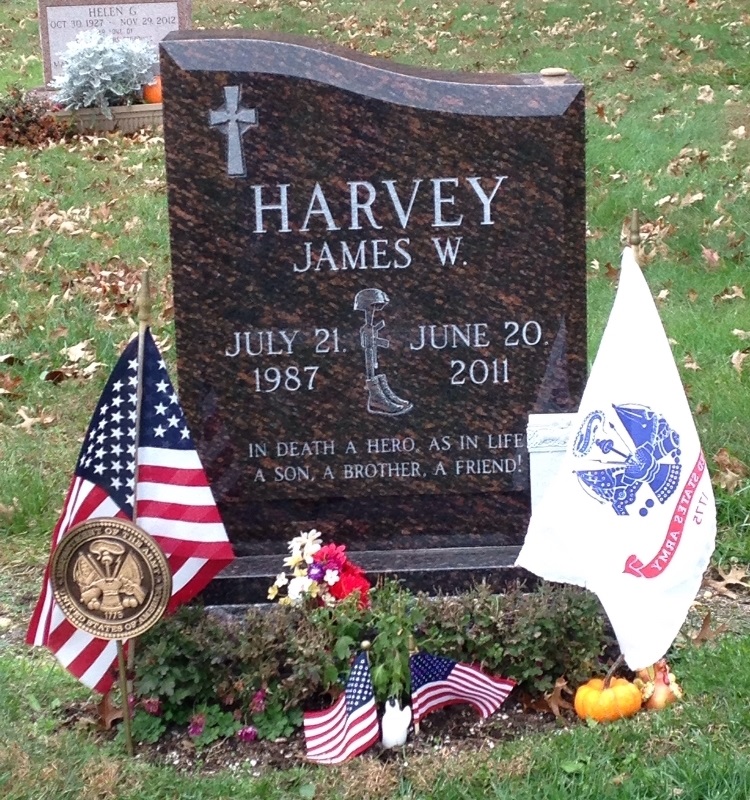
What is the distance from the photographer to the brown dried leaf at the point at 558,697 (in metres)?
3.61

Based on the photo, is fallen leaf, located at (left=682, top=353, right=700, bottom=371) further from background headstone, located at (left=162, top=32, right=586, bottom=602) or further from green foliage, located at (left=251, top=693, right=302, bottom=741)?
green foliage, located at (left=251, top=693, right=302, bottom=741)

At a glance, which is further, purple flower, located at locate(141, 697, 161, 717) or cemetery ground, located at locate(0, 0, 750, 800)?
purple flower, located at locate(141, 697, 161, 717)

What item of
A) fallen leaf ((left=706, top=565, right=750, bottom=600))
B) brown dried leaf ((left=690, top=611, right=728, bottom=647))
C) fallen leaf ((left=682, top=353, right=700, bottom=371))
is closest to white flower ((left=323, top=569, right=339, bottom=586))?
brown dried leaf ((left=690, top=611, right=728, bottom=647))

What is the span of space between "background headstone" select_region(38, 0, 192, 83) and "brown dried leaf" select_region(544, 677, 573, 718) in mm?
11377

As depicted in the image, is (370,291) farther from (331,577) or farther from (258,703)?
(258,703)

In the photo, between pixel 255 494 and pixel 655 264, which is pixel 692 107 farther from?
→ pixel 255 494

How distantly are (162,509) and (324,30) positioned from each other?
15756 mm

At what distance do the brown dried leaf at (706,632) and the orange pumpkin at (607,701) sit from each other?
0.50 metres

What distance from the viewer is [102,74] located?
39.2 feet

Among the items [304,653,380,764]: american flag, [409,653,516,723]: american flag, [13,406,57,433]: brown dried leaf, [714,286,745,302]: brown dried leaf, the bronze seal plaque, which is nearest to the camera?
the bronze seal plaque

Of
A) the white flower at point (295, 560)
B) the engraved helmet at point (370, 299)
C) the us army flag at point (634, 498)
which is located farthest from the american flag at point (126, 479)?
the us army flag at point (634, 498)

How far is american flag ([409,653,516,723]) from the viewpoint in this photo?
352cm

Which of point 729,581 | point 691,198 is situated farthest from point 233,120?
point 691,198

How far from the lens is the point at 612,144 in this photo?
413 inches
